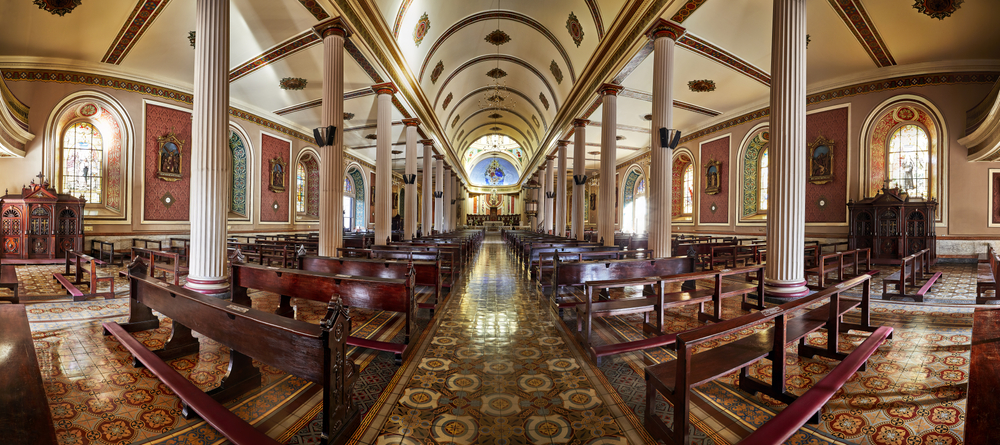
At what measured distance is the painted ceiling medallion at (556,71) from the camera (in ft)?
48.0

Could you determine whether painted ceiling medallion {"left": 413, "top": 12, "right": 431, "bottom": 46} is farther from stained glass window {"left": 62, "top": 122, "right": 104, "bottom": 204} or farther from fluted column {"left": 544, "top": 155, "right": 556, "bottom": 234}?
fluted column {"left": 544, "top": 155, "right": 556, "bottom": 234}

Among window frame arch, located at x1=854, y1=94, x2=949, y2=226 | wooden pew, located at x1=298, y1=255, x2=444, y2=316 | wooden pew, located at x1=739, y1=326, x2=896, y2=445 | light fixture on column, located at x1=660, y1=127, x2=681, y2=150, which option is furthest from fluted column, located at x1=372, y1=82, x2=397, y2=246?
window frame arch, located at x1=854, y1=94, x2=949, y2=226

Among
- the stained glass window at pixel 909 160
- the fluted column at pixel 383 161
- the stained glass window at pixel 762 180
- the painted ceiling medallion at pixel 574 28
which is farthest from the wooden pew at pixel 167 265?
the stained glass window at pixel 762 180

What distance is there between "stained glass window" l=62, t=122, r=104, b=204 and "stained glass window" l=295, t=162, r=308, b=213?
6263 millimetres

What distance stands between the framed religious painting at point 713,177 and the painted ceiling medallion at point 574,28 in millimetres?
7568

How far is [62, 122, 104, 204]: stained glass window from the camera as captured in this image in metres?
9.49

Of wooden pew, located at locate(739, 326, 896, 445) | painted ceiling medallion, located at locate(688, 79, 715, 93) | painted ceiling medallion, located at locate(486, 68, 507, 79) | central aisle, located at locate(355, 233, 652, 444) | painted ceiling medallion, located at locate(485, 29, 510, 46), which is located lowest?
central aisle, located at locate(355, 233, 652, 444)

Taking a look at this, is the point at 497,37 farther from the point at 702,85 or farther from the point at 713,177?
the point at 713,177

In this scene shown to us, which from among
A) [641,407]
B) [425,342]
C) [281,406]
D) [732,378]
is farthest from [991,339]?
[281,406]

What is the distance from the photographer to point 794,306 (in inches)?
92.3

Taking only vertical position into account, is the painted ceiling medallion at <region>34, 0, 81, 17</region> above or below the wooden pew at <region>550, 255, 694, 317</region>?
above

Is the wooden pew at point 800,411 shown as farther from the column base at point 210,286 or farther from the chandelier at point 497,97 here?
the chandelier at point 497,97

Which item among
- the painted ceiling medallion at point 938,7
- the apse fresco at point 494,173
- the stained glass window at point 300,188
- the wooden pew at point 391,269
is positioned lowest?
the wooden pew at point 391,269

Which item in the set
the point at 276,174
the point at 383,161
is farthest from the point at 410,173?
the point at 276,174
